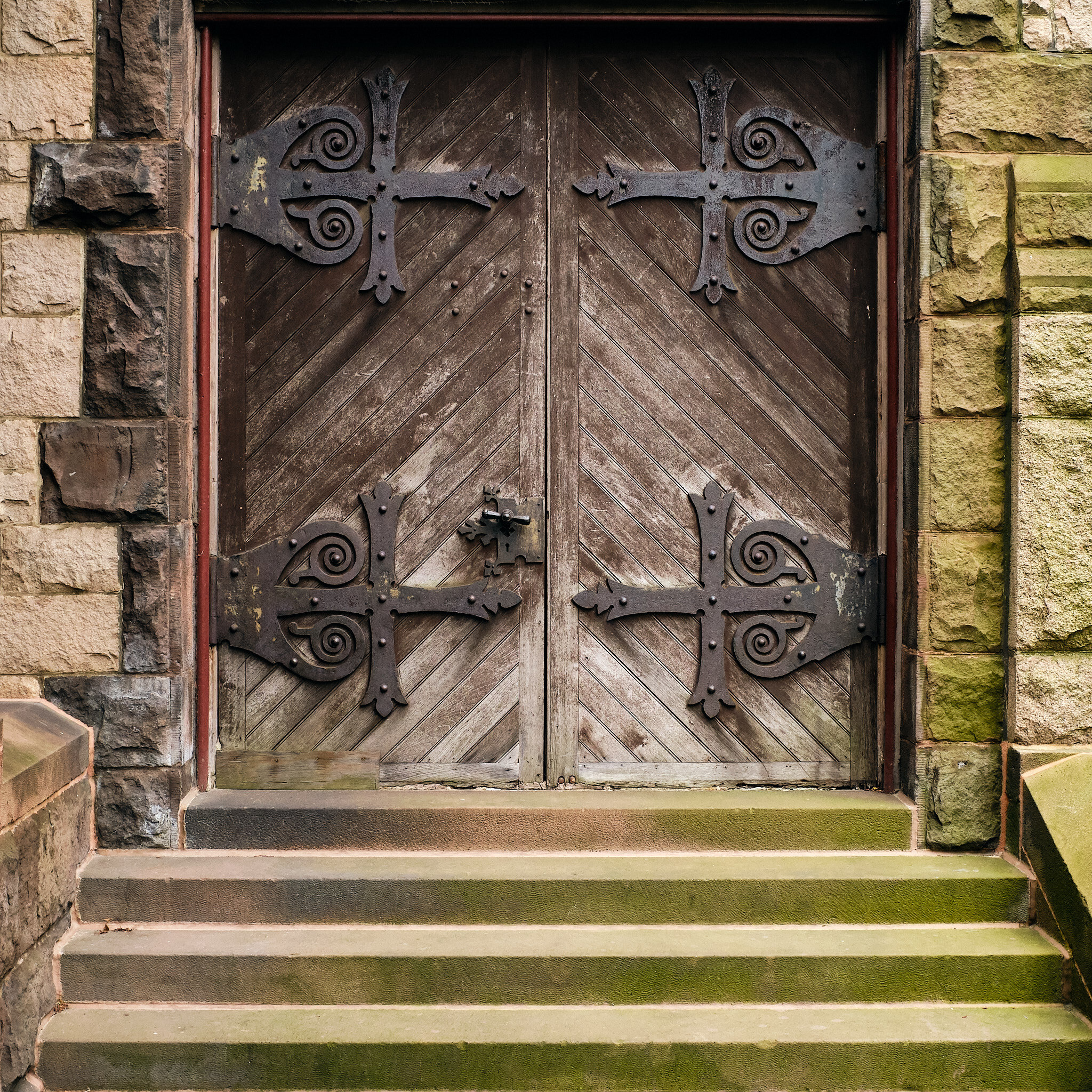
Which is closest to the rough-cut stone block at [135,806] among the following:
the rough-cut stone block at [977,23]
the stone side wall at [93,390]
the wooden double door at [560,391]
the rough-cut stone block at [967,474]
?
the stone side wall at [93,390]

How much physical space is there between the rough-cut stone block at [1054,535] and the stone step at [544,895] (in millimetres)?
741

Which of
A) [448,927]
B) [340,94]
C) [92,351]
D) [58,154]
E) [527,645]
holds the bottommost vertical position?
[448,927]

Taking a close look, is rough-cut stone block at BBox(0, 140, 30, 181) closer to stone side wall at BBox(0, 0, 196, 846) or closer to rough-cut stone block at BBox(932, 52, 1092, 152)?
stone side wall at BBox(0, 0, 196, 846)

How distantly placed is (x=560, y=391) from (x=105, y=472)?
1468 millimetres


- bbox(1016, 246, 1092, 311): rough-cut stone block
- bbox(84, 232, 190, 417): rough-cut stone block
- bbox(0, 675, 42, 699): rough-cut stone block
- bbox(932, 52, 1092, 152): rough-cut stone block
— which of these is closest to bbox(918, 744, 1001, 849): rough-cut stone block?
bbox(1016, 246, 1092, 311): rough-cut stone block

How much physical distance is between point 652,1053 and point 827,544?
1.66 meters

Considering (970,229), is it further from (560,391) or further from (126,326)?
(126,326)

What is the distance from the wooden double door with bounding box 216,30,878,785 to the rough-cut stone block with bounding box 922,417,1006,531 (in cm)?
31

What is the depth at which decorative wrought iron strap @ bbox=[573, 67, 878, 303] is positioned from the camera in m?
3.17

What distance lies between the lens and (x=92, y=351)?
289 cm

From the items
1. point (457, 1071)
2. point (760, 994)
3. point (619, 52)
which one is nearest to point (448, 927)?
point (457, 1071)

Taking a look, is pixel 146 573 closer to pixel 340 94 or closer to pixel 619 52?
pixel 340 94

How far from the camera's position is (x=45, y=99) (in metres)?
2.87

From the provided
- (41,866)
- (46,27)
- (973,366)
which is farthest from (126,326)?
(973,366)
